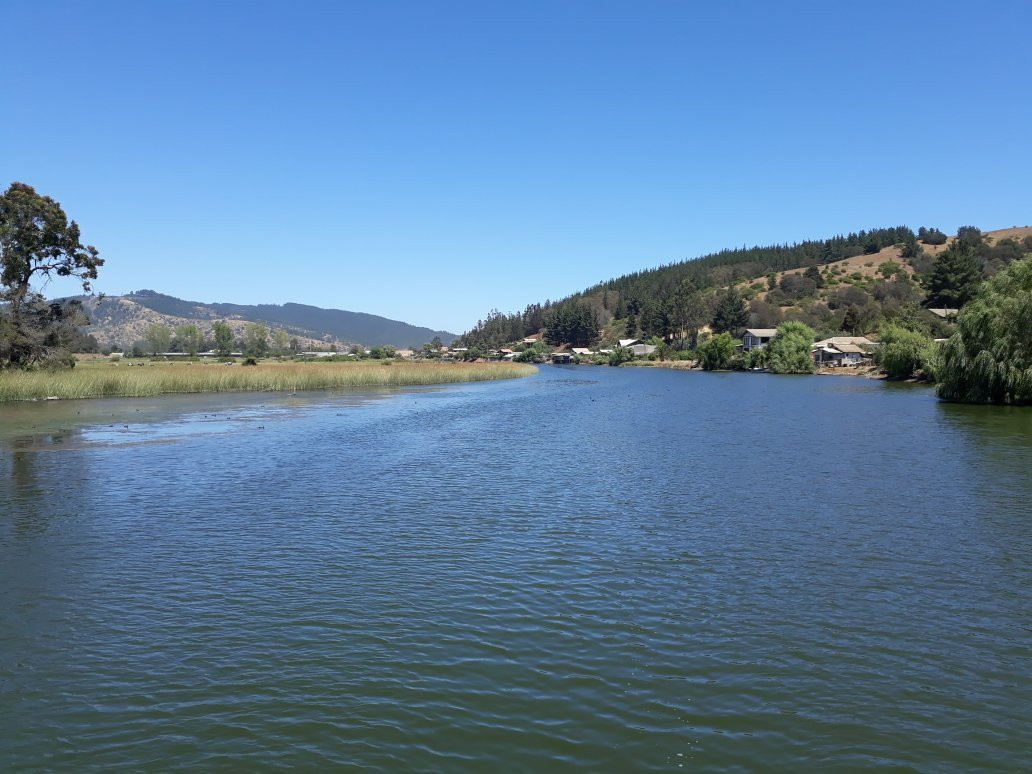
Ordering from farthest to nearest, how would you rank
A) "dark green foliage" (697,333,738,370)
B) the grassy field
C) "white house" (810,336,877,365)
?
"dark green foliage" (697,333,738,370)
"white house" (810,336,877,365)
the grassy field

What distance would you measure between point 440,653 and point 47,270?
64.8 meters

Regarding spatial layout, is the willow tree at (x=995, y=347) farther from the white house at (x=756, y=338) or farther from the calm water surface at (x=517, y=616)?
the white house at (x=756, y=338)

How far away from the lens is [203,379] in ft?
220

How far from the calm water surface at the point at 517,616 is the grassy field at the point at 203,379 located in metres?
31.4

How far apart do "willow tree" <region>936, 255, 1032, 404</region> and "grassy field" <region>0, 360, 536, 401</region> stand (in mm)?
54859

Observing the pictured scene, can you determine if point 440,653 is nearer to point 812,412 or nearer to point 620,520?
point 620,520

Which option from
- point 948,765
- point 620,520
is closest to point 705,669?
point 948,765

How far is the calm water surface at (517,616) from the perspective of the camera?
847cm

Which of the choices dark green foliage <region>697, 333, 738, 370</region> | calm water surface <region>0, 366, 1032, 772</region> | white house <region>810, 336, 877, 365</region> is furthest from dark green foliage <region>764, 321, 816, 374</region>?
calm water surface <region>0, 366, 1032, 772</region>

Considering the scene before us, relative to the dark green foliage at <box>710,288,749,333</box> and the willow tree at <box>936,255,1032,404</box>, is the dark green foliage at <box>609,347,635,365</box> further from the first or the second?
the willow tree at <box>936,255,1032,404</box>

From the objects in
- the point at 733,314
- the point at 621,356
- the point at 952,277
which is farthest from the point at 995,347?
the point at 733,314

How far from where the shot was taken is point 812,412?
2004 inches

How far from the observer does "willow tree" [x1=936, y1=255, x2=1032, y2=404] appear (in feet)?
170

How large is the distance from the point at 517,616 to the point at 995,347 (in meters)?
54.3
